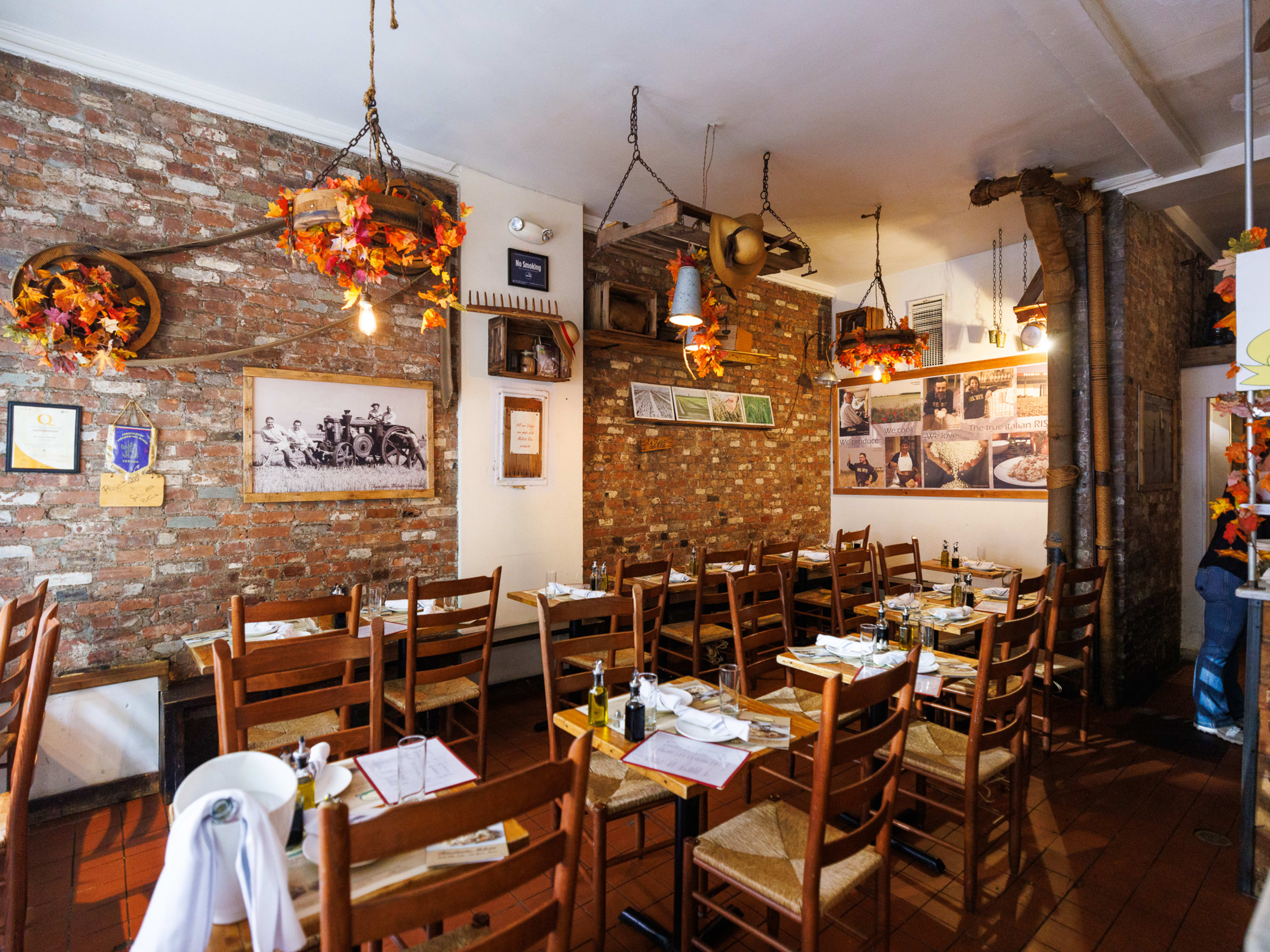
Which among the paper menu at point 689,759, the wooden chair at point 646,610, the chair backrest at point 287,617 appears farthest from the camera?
the wooden chair at point 646,610

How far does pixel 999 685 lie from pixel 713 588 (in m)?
2.44

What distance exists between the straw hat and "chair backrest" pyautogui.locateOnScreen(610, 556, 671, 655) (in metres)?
1.69

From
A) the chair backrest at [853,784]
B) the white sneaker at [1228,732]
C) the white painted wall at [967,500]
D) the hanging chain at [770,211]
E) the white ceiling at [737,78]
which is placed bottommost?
the white sneaker at [1228,732]

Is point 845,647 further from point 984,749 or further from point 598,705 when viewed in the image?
point 598,705

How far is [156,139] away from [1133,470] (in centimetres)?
618

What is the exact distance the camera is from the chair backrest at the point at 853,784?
5.50 feet

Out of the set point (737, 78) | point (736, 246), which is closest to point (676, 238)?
point (736, 246)

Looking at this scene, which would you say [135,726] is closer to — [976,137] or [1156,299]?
[976,137]

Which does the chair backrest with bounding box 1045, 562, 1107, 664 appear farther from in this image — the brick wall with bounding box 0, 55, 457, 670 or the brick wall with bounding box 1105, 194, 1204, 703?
the brick wall with bounding box 0, 55, 457, 670

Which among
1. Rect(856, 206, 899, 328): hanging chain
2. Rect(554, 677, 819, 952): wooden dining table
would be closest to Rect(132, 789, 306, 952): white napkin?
Rect(554, 677, 819, 952): wooden dining table

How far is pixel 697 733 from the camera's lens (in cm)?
207

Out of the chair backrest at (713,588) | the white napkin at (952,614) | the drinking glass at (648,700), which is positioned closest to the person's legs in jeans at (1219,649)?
the white napkin at (952,614)

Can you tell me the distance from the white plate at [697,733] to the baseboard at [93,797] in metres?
2.79

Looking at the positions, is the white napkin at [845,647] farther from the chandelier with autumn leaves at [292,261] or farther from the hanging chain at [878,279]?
the hanging chain at [878,279]
